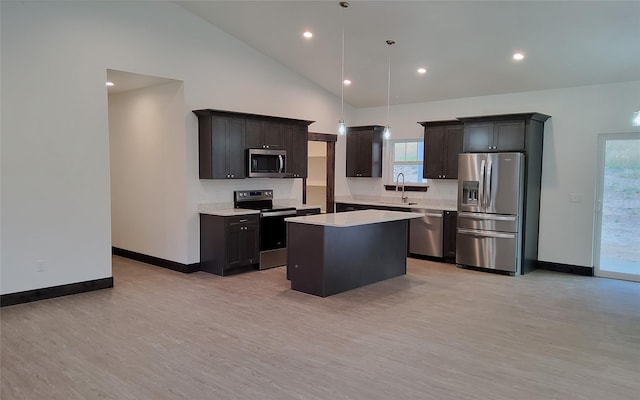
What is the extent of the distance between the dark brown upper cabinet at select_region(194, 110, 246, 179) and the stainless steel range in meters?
0.52

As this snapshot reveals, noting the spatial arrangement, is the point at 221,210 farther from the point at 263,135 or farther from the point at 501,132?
the point at 501,132

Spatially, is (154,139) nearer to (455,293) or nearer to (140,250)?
(140,250)

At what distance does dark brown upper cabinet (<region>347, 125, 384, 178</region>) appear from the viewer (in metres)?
8.81

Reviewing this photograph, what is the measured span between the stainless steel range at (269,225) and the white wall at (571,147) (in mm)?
3953

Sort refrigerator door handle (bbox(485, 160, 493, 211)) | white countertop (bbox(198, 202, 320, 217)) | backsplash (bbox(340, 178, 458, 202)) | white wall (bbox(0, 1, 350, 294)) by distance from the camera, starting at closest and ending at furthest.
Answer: white wall (bbox(0, 1, 350, 294)) → white countertop (bbox(198, 202, 320, 217)) → refrigerator door handle (bbox(485, 160, 493, 211)) → backsplash (bbox(340, 178, 458, 202))

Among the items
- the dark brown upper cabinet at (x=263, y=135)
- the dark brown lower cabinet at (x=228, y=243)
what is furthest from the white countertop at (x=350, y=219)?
the dark brown upper cabinet at (x=263, y=135)

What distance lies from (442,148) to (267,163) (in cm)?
306

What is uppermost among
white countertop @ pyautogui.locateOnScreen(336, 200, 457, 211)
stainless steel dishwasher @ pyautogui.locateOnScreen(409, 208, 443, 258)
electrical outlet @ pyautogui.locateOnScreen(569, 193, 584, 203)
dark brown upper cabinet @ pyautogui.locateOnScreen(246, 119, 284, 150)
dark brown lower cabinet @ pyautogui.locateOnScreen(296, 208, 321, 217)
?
dark brown upper cabinet @ pyautogui.locateOnScreen(246, 119, 284, 150)

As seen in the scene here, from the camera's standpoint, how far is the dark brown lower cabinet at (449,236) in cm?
741

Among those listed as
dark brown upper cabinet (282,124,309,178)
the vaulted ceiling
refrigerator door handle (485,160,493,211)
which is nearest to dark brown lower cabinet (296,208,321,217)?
dark brown upper cabinet (282,124,309,178)

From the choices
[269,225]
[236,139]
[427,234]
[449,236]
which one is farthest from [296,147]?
[449,236]

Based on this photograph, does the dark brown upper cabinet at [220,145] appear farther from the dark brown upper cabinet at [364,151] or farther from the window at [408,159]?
the window at [408,159]

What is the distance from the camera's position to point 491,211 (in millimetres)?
6805

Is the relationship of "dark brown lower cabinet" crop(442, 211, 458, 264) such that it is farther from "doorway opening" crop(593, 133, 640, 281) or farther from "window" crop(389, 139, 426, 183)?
"doorway opening" crop(593, 133, 640, 281)
